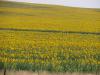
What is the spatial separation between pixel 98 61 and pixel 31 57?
0.32 meters

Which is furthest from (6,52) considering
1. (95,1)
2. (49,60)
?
(95,1)

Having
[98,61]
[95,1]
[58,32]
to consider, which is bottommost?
[98,61]

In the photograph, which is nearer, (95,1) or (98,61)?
(98,61)

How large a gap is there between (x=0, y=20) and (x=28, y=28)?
15cm

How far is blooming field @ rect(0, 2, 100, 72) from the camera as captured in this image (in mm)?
977

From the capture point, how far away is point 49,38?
1068 millimetres

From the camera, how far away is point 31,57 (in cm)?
99

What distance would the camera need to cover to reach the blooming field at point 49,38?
977 millimetres

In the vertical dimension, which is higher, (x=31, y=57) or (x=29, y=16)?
(x=29, y=16)

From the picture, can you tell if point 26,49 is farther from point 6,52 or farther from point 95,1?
point 95,1

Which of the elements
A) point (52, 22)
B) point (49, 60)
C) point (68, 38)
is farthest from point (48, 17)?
point (49, 60)

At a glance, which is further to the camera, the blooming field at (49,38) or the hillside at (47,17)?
the hillside at (47,17)

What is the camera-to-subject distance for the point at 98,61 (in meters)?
1.01

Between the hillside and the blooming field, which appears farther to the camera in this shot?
the hillside
